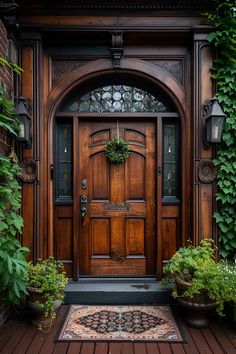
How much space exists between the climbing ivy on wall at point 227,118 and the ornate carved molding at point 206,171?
59 millimetres

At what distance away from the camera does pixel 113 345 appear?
8.70ft

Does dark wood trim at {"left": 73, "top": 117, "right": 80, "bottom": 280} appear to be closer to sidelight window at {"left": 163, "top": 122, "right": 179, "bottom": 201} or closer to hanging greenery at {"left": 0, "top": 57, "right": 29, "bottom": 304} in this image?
hanging greenery at {"left": 0, "top": 57, "right": 29, "bottom": 304}

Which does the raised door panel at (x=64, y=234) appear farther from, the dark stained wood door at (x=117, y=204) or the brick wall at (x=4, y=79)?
the brick wall at (x=4, y=79)

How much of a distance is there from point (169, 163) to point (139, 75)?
109 centimetres

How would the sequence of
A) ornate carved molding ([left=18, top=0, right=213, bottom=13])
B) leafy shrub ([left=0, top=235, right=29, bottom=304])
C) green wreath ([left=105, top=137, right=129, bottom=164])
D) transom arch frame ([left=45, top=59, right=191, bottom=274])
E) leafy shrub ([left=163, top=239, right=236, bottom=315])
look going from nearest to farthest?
1. leafy shrub ([left=0, top=235, right=29, bottom=304])
2. leafy shrub ([left=163, top=239, right=236, bottom=315])
3. ornate carved molding ([left=18, top=0, right=213, bottom=13])
4. transom arch frame ([left=45, top=59, right=191, bottom=274])
5. green wreath ([left=105, top=137, right=129, bottom=164])

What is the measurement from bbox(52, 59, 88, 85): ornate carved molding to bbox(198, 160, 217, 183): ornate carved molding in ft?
5.91

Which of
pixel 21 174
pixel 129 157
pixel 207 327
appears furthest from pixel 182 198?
pixel 21 174

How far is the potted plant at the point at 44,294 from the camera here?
288 cm

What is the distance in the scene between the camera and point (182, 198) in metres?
3.62

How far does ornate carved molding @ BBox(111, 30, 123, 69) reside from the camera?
344cm

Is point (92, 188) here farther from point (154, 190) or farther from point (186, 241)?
point (186, 241)

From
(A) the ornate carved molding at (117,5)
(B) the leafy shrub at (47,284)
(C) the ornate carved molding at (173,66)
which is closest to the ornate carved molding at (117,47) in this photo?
(A) the ornate carved molding at (117,5)

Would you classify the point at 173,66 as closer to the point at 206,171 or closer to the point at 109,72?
the point at 109,72

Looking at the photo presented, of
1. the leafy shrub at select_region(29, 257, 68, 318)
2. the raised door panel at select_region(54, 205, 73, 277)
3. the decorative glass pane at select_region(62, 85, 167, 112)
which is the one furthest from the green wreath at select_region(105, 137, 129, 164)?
the leafy shrub at select_region(29, 257, 68, 318)
